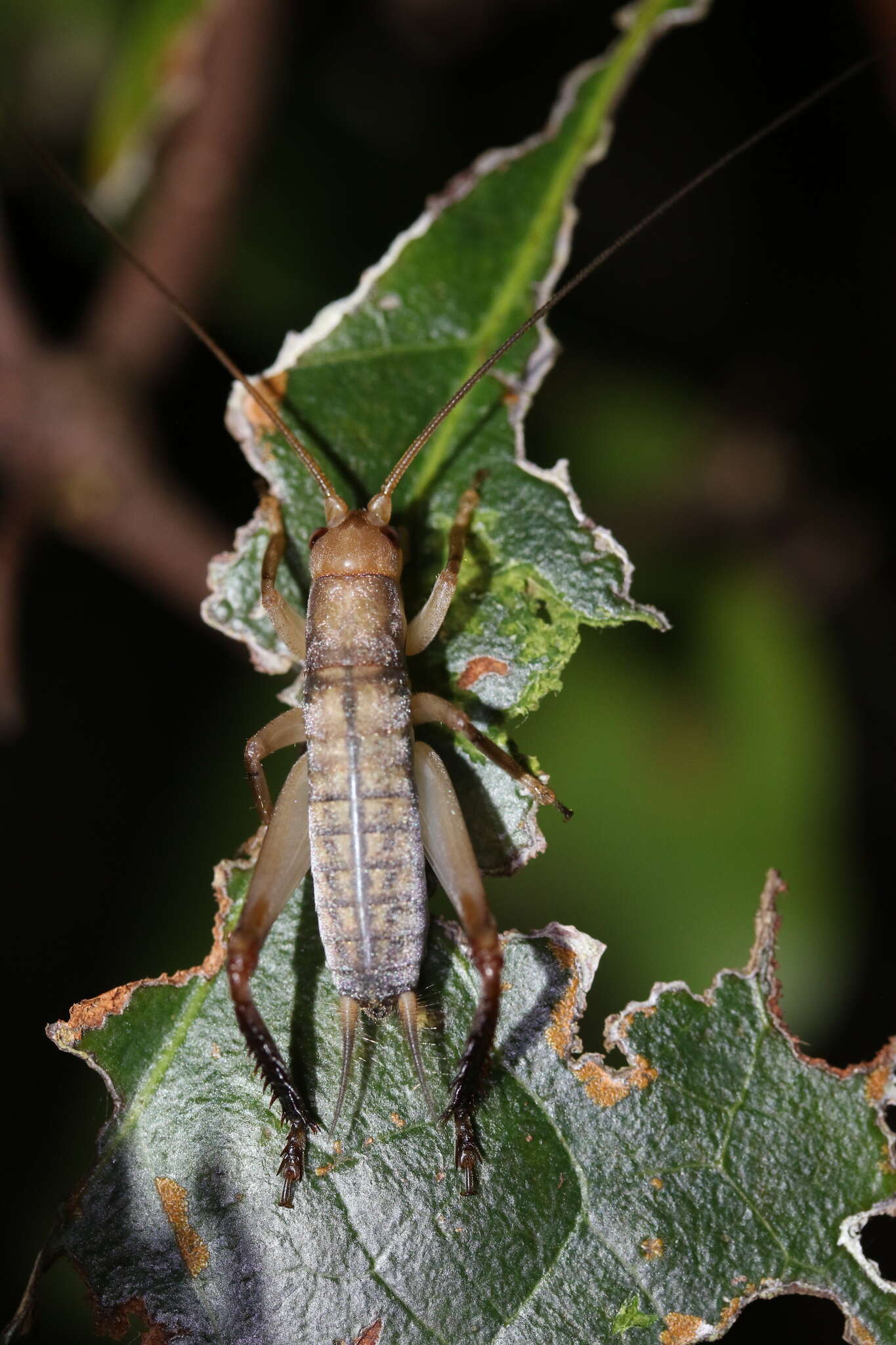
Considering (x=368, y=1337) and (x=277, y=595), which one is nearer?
(x=368, y=1337)

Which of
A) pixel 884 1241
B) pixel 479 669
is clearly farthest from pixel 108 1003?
pixel 884 1241

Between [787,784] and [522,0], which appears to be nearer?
[787,784]

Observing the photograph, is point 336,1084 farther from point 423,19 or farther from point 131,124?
point 423,19

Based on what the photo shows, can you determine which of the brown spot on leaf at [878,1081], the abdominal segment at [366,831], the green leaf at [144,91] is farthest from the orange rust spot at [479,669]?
the green leaf at [144,91]

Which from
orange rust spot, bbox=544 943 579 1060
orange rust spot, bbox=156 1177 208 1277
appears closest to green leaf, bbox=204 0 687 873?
orange rust spot, bbox=544 943 579 1060

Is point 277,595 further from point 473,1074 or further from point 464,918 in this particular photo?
point 473,1074

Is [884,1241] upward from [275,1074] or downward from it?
downward

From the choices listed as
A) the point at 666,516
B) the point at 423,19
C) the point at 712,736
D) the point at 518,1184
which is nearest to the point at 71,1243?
the point at 518,1184
